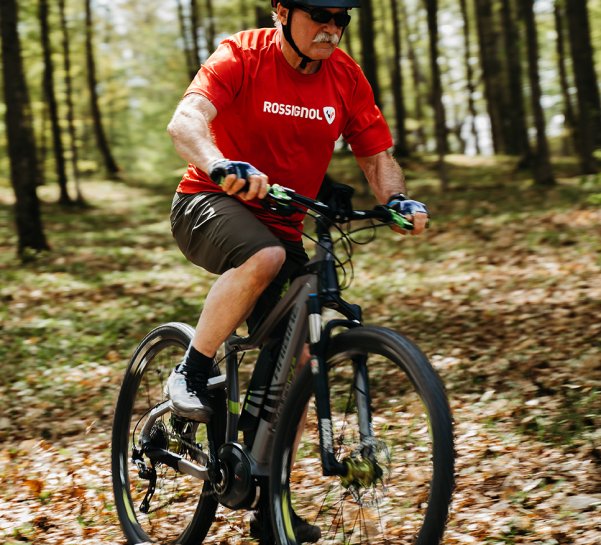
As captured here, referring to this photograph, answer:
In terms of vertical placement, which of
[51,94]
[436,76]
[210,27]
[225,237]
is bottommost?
[225,237]

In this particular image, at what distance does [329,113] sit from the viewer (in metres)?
3.60

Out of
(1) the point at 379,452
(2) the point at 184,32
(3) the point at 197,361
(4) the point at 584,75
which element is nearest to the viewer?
(1) the point at 379,452

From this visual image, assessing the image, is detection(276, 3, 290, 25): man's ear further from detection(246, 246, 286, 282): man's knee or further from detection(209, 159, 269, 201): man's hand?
detection(246, 246, 286, 282): man's knee

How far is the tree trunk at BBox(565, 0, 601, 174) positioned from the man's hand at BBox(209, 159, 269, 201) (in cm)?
1676

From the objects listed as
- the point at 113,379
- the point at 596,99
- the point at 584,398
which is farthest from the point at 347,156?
the point at 584,398

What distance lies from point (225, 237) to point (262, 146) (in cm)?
46

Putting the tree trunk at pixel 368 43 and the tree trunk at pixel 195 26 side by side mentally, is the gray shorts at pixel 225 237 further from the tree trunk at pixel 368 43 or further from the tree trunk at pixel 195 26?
the tree trunk at pixel 195 26

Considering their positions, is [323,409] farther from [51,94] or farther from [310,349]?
[51,94]

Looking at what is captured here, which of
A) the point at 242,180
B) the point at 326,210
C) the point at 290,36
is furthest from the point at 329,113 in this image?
the point at 242,180

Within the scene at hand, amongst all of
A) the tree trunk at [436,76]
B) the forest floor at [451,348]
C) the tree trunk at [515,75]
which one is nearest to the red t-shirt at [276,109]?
the forest floor at [451,348]

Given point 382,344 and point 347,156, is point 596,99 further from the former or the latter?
point 382,344

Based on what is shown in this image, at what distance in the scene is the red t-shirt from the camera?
3498 mm

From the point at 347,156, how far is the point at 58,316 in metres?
21.1

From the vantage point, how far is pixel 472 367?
22.7 ft
